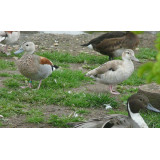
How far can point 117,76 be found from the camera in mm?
5867

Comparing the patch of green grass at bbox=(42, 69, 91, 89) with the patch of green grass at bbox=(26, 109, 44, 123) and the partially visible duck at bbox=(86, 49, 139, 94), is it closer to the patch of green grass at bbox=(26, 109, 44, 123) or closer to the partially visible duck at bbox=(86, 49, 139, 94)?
the partially visible duck at bbox=(86, 49, 139, 94)

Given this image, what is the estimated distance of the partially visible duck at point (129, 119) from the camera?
435 cm

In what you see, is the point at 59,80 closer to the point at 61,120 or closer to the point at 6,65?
the point at 6,65

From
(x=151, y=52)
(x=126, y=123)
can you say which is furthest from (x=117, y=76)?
(x=151, y=52)

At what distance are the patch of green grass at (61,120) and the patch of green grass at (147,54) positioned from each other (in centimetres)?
336

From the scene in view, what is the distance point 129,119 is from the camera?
177 inches

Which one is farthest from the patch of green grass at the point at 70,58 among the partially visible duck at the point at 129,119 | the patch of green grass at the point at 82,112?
the partially visible duck at the point at 129,119

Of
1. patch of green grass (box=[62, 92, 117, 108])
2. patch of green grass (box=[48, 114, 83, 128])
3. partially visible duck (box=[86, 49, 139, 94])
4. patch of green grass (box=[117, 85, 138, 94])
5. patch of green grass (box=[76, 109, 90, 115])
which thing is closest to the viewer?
patch of green grass (box=[48, 114, 83, 128])

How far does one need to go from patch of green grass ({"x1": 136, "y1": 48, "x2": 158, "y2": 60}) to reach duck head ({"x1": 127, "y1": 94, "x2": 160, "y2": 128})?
3.21 metres

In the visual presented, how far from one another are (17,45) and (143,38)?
2.84 m

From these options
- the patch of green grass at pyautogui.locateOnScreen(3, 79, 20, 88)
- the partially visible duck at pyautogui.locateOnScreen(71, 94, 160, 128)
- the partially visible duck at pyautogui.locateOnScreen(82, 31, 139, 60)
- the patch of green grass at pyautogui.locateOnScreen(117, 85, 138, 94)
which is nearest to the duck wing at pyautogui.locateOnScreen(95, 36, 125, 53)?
the partially visible duck at pyautogui.locateOnScreen(82, 31, 139, 60)

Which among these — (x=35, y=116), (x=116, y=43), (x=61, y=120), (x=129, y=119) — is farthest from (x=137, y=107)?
(x=116, y=43)

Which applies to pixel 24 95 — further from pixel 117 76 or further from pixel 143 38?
pixel 143 38

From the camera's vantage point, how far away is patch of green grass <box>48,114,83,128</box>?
4.73 metres
